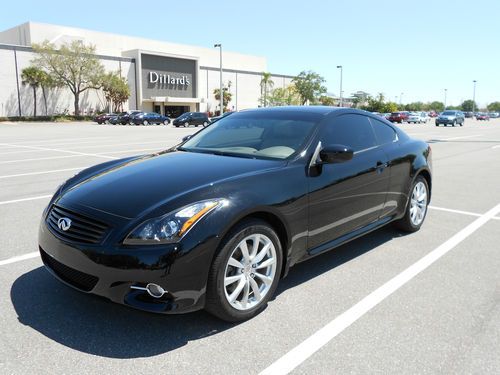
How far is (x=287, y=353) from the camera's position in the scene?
2.86 meters

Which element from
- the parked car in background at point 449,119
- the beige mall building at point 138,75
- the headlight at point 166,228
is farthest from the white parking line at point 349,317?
the beige mall building at point 138,75

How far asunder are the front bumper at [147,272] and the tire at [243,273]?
109 millimetres

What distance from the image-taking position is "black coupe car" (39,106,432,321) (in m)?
2.86

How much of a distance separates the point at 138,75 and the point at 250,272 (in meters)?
67.1

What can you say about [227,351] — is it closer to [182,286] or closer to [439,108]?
[182,286]

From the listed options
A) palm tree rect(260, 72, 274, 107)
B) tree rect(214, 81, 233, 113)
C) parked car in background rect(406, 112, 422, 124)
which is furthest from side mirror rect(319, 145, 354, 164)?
palm tree rect(260, 72, 274, 107)

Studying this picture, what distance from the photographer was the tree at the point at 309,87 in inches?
3310

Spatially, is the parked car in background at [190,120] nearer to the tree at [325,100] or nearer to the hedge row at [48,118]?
the hedge row at [48,118]

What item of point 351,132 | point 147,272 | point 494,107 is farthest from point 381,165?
point 494,107

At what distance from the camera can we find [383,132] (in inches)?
201

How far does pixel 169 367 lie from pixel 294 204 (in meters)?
1.53

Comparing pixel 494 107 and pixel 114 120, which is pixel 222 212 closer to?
pixel 114 120

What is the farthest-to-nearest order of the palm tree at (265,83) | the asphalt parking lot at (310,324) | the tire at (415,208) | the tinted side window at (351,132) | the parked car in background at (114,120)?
the palm tree at (265,83)
the parked car in background at (114,120)
the tire at (415,208)
the tinted side window at (351,132)
the asphalt parking lot at (310,324)

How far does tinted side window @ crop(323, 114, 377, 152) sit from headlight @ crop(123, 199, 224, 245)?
1.73m
